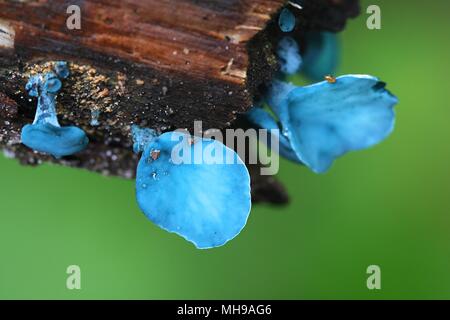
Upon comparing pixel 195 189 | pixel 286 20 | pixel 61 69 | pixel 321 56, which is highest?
pixel 321 56

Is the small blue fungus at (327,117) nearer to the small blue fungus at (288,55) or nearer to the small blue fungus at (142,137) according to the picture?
the small blue fungus at (288,55)

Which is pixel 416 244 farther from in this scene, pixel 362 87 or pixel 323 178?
pixel 362 87

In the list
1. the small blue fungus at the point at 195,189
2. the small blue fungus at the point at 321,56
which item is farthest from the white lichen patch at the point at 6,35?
the small blue fungus at the point at 321,56

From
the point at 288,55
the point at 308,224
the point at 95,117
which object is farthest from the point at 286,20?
the point at 308,224

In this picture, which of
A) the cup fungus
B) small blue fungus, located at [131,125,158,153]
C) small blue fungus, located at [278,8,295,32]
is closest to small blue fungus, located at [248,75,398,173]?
the cup fungus

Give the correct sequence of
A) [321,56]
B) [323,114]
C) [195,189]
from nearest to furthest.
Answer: [195,189]
[323,114]
[321,56]

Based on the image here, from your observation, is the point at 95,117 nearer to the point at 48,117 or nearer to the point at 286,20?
the point at 48,117

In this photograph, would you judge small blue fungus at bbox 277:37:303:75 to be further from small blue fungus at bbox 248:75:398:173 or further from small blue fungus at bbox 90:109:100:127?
small blue fungus at bbox 90:109:100:127
